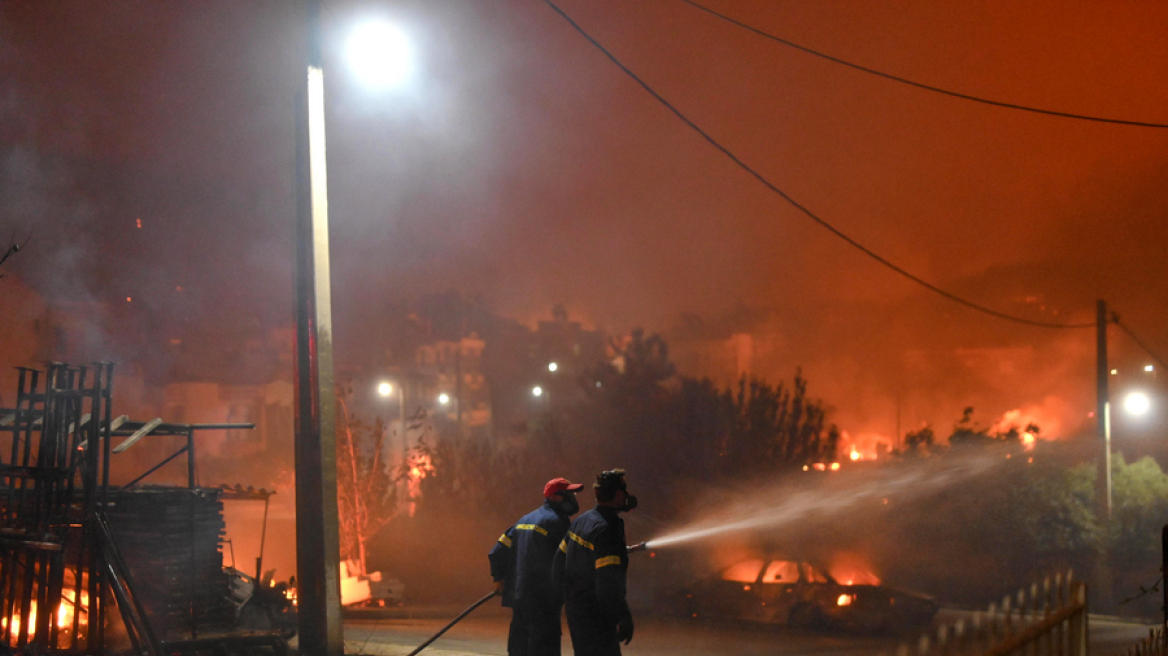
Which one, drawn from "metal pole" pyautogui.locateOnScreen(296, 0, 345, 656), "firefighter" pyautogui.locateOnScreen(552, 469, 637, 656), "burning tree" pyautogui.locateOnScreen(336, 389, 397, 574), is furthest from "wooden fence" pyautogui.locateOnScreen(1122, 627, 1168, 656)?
"burning tree" pyautogui.locateOnScreen(336, 389, 397, 574)

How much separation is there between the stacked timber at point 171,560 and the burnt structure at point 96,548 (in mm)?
10

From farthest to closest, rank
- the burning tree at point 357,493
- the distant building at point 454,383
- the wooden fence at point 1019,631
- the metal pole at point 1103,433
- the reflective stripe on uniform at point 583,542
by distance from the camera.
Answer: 1. the distant building at point 454,383
2. the burning tree at point 357,493
3. the metal pole at point 1103,433
4. the reflective stripe on uniform at point 583,542
5. the wooden fence at point 1019,631

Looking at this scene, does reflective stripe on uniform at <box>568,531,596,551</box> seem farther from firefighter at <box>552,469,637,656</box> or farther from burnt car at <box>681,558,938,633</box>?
burnt car at <box>681,558,938,633</box>

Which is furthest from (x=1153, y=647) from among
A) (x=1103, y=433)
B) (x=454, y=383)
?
(x=454, y=383)

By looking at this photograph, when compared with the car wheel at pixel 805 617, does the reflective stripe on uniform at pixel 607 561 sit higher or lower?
higher

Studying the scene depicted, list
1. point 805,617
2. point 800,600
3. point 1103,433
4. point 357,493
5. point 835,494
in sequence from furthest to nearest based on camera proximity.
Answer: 1. point 357,493
2. point 835,494
3. point 1103,433
4. point 800,600
5. point 805,617

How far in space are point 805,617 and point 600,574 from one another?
30.9 ft

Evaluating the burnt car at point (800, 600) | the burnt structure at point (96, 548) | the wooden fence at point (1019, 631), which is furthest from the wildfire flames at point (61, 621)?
the burnt car at point (800, 600)

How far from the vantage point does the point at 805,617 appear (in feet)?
42.2

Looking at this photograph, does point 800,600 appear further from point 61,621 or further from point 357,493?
point 357,493

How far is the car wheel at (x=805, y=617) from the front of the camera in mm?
12773

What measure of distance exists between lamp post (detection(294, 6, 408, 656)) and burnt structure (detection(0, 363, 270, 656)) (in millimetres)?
1452

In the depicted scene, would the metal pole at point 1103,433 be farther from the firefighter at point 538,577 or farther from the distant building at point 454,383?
the distant building at point 454,383

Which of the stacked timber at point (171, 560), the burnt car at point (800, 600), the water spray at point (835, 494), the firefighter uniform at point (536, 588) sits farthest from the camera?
the water spray at point (835, 494)
